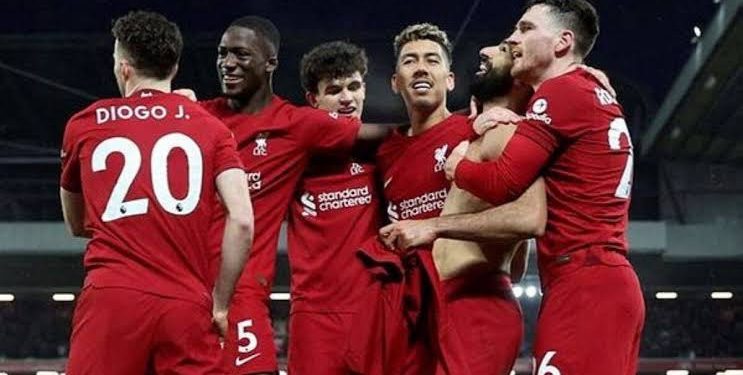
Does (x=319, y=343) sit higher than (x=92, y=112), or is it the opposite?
(x=92, y=112)

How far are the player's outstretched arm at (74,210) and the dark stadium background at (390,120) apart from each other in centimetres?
1196

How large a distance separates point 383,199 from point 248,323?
71cm

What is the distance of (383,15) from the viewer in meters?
19.3

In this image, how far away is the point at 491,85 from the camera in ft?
14.3

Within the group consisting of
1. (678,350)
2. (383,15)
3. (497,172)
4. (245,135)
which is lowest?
(678,350)

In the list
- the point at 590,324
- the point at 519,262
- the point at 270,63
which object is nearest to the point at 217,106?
the point at 270,63

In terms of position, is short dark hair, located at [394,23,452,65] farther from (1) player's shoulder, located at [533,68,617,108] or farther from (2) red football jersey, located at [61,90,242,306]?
(2) red football jersey, located at [61,90,242,306]

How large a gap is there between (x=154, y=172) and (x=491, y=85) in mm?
1204

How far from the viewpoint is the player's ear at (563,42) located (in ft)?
13.1

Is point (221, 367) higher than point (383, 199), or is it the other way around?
point (383, 199)

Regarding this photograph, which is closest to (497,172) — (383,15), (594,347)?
(594,347)

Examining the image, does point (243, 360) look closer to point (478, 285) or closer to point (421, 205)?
point (421, 205)

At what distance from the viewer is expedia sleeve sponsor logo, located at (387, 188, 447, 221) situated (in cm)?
467

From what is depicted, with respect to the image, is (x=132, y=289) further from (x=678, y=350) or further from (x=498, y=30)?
(x=678, y=350)
